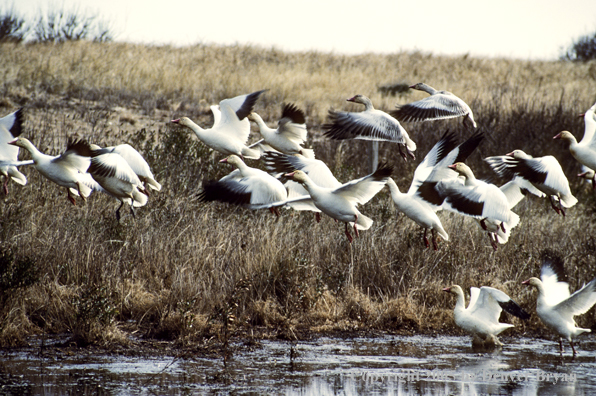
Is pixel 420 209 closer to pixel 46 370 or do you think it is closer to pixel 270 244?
pixel 270 244

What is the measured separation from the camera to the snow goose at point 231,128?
7.71m

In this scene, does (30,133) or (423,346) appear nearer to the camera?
(423,346)

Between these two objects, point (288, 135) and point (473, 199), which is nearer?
point (473, 199)

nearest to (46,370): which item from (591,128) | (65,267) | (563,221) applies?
(65,267)

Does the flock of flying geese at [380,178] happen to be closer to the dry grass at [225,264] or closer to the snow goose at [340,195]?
the snow goose at [340,195]

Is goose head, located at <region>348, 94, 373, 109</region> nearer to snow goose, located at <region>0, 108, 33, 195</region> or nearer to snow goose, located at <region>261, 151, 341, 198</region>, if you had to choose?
snow goose, located at <region>261, 151, 341, 198</region>

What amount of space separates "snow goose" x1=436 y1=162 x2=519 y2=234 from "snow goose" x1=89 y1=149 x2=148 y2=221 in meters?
2.98

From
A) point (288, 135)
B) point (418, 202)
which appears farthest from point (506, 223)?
point (288, 135)

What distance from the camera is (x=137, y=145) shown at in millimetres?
11719

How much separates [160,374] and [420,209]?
2883 mm

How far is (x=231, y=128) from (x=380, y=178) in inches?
109

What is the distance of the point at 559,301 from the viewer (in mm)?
7281

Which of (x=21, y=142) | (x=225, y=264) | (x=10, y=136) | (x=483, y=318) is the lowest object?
(x=483, y=318)

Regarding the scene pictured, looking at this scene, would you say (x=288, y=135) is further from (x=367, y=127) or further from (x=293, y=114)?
(x=367, y=127)
